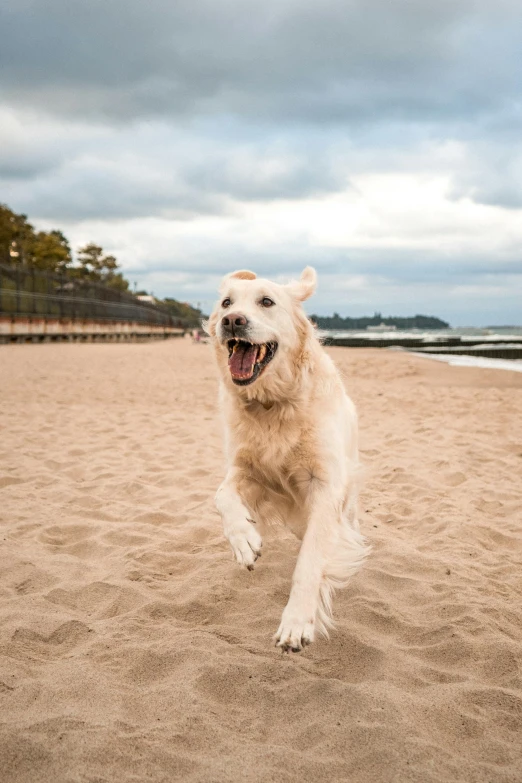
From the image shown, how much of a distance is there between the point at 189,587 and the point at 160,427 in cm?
611

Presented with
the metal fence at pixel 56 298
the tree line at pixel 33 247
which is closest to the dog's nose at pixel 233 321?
the metal fence at pixel 56 298

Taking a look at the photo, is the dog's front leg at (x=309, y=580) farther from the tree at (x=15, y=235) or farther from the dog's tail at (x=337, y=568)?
the tree at (x=15, y=235)

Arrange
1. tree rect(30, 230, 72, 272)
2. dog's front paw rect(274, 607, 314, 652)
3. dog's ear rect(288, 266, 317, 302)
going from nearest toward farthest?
dog's front paw rect(274, 607, 314, 652) < dog's ear rect(288, 266, 317, 302) < tree rect(30, 230, 72, 272)

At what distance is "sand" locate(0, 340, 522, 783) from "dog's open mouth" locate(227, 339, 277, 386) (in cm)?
132

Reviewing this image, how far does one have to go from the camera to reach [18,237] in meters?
63.7

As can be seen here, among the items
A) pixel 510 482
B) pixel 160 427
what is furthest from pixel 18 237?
pixel 510 482

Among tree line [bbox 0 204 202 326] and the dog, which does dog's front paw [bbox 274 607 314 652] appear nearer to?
the dog

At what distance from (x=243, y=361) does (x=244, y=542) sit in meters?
1.23

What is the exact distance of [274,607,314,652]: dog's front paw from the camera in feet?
10.3

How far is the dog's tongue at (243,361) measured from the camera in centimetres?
421

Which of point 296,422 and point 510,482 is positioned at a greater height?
point 296,422

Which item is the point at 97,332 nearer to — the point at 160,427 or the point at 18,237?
the point at 18,237

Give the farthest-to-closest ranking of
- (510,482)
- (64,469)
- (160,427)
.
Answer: (160,427) → (64,469) → (510,482)

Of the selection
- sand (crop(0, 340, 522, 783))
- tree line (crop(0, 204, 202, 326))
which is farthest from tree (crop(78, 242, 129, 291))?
sand (crop(0, 340, 522, 783))
